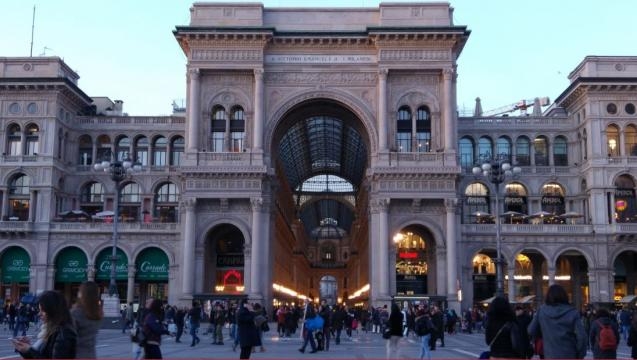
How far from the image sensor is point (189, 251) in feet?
198

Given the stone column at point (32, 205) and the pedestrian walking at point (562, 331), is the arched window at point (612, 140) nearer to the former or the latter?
the stone column at point (32, 205)

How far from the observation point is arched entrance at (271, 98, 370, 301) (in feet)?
232

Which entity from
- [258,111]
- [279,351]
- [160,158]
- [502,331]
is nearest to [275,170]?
[258,111]

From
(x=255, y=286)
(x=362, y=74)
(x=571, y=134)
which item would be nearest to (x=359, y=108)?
(x=362, y=74)

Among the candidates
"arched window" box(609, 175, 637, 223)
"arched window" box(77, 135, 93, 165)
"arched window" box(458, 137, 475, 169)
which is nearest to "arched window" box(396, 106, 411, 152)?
"arched window" box(458, 137, 475, 169)

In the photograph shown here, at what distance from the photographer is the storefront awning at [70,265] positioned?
67062 mm

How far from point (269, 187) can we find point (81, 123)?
21.3 metres

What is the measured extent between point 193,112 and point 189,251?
10.9 metres

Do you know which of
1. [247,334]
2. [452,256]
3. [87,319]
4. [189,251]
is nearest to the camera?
[87,319]

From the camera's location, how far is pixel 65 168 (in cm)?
7056

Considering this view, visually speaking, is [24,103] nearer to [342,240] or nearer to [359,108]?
[359,108]

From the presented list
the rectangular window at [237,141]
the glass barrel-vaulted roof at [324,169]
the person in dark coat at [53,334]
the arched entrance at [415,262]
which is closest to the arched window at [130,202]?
the rectangular window at [237,141]

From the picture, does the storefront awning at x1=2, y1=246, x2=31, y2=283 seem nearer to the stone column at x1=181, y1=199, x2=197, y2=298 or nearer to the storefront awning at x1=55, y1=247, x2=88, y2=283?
the storefront awning at x1=55, y1=247, x2=88, y2=283

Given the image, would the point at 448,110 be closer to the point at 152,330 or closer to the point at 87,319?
the point at 152,330
